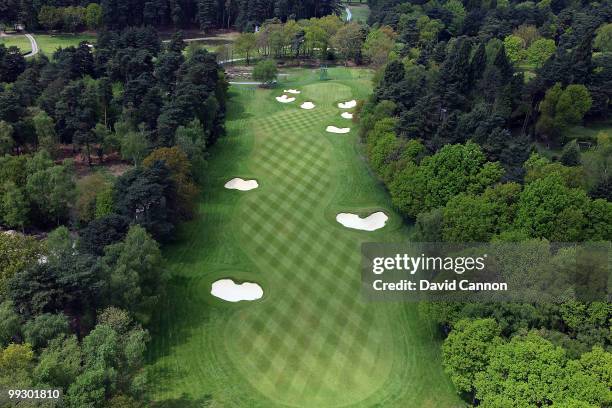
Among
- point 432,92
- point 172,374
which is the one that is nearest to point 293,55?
point 432,92

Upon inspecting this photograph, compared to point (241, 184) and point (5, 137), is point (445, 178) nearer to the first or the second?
point (241, 184)

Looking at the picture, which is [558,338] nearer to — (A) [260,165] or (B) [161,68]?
(A) [260,165]

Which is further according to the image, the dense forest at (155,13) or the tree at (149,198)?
the dense forest at (155,13)

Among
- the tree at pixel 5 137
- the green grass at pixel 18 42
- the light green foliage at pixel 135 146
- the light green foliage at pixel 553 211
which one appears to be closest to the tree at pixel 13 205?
the tree at pixel 5 137

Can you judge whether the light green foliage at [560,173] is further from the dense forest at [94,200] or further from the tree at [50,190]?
the tree at [50,190]

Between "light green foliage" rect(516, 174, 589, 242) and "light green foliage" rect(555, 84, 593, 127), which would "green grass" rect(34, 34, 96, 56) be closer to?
"light green foliage" rect(555, 84, 593, 127)

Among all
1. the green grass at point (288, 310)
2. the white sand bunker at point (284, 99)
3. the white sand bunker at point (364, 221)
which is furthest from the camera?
the white sand bunker at point (284, 99)

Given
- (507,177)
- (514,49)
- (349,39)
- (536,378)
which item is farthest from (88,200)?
(514,49)
